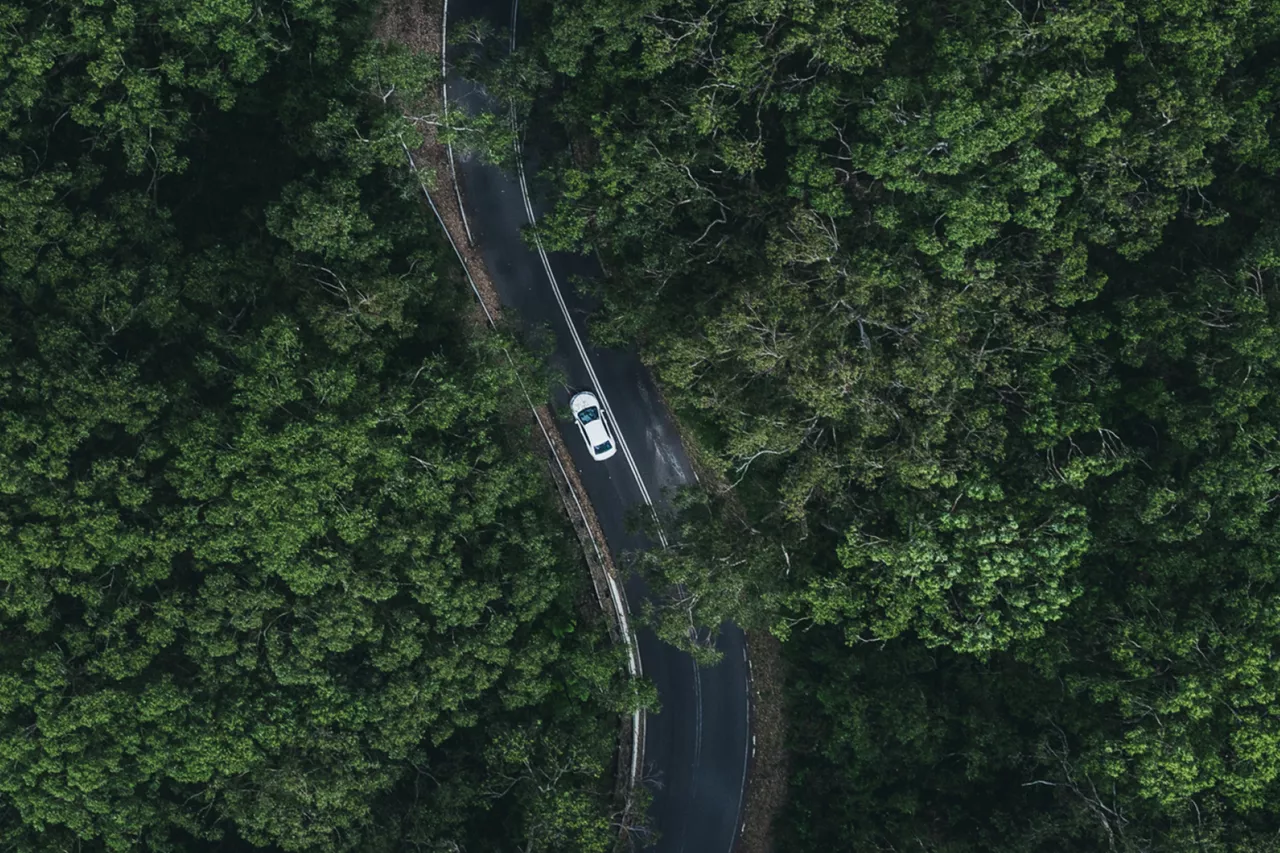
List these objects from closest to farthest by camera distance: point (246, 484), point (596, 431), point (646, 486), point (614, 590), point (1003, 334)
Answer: point (246, 484) < point (1003, 334) < point (596, 431) < point (614, 590) < point (646, 486)

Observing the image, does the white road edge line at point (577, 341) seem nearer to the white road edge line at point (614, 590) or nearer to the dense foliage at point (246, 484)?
the white road edge line at point (614, 590)

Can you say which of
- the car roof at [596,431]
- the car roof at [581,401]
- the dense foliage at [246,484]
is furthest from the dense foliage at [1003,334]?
the dense foliage at [246,484]

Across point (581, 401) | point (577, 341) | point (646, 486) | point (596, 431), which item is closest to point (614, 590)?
point (646, 486)

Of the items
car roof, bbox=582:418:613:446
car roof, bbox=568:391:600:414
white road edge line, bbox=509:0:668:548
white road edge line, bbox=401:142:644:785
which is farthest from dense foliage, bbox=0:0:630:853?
white road edge line, bbox=509:0:668:548

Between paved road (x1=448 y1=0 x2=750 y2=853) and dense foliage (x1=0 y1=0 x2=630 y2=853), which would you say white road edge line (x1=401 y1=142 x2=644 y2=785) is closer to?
paved road (x1=448 y1=0 x2=750 y2=853)

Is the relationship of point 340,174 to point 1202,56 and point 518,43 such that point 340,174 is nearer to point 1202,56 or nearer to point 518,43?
point 518,43

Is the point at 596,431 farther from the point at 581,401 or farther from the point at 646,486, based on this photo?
the point at 646,486
